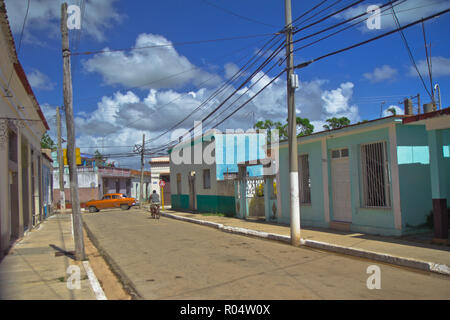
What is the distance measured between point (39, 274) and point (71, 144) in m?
3.14

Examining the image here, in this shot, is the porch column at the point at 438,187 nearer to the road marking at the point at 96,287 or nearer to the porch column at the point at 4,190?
the road marking at the point at 96,287

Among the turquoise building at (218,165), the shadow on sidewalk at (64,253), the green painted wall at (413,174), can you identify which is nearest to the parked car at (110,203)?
the turquoise building at (218,165)

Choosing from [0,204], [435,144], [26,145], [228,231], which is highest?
[26,145]

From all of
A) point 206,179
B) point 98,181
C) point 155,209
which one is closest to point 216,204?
point 206,179

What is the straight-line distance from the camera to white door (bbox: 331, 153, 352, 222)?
499 inches

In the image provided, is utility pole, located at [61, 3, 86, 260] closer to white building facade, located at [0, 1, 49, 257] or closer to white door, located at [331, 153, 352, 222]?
white building facade, located at [0, 1, 49, 257]

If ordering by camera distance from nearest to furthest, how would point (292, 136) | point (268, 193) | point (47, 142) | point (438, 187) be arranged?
point (438, 187), point (292, 136), point (268, 193), point (47, 142)

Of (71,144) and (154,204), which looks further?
(154,204)

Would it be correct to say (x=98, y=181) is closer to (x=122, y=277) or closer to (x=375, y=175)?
(x=375, y=175)

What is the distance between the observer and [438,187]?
9.39 metres
